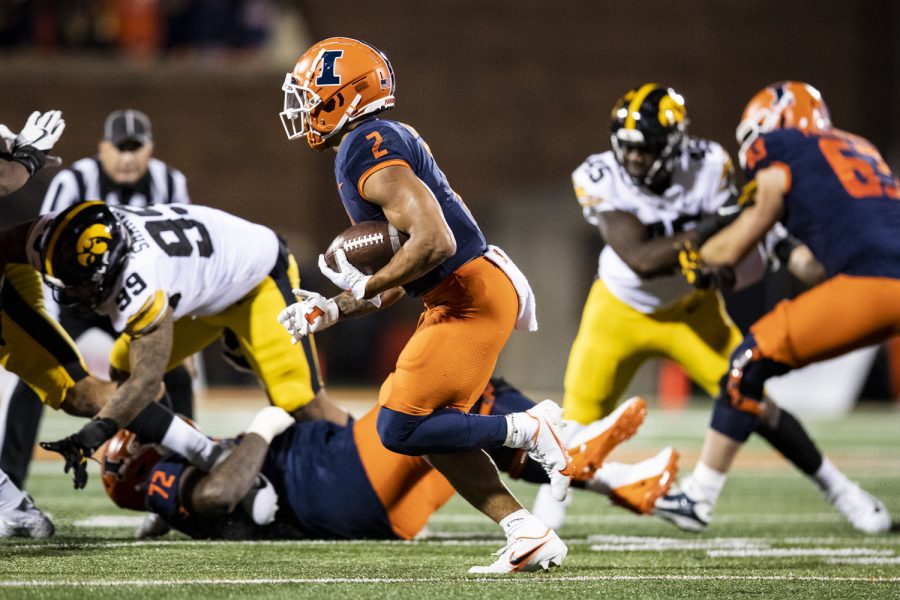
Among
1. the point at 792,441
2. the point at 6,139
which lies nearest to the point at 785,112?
the point at 792,441

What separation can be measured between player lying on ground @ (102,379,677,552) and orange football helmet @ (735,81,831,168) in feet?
4.57

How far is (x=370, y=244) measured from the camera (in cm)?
350

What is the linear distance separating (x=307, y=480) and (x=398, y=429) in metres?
0.83

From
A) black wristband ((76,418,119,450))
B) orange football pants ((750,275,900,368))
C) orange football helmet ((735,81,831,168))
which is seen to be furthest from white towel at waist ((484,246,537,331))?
orange football helmet ((735,81,831,168))

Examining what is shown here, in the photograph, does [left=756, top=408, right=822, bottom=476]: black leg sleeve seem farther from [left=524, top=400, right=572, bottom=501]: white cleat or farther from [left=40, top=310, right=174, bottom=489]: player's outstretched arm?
[left=40, top=310, right=174, bottom=489]: player's outstretched arm

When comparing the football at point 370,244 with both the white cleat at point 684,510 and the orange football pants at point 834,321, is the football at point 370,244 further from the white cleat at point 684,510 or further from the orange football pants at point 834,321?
the white cleat at point 684,510

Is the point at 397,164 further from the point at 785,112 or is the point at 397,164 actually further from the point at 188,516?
the point at 785,112

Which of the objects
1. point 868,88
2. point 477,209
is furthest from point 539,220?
point 868,88

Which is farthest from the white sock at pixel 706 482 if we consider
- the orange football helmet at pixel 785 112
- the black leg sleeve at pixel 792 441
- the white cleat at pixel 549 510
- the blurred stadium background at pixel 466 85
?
the blurred stadium background at pixel 466 85

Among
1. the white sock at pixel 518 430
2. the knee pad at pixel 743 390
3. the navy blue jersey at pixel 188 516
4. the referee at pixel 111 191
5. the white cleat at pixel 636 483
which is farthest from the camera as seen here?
the referee at pixel 111 191

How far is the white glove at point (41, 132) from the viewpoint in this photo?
4316mm

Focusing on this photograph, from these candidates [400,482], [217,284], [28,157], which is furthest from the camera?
[217,284]

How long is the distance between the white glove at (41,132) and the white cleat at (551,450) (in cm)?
193

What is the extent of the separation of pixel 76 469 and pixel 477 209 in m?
12.1
